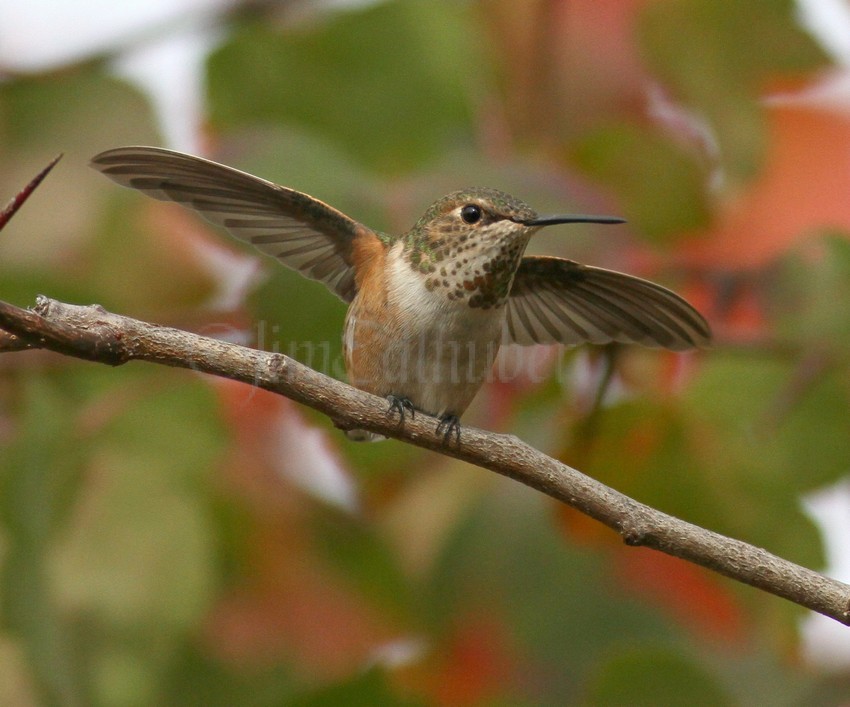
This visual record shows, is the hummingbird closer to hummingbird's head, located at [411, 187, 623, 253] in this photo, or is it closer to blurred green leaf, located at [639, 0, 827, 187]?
hummingbird's head, located at [411, 187, 623, 253]

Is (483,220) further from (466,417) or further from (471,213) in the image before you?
(466,417)

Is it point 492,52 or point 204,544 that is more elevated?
point 492,52

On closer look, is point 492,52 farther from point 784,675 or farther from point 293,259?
point 784,675

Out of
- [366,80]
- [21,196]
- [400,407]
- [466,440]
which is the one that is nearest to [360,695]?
[400,407]

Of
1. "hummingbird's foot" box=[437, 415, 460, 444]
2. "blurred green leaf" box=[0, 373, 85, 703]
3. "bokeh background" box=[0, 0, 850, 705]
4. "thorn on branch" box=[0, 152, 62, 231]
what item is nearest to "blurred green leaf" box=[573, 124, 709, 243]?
"bokeh background" box=[0, 0, 850, 705]

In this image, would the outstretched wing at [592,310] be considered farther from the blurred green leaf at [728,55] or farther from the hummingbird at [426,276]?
the blurred green leaf at [728,55]

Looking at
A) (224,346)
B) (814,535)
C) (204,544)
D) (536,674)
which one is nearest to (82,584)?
(204,544)
